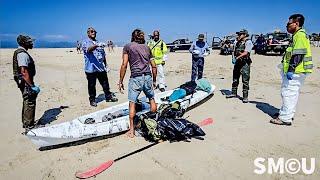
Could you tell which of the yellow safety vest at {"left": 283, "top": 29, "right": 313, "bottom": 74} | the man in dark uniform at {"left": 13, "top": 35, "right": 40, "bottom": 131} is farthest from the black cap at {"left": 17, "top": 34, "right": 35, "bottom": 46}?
the yellow safety vest at {"left": 283, "top": 29, "right": 313, "bottom": 74}

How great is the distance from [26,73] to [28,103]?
2.32 feet

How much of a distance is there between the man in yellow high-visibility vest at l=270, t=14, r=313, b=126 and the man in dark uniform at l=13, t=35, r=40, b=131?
17.7 feet

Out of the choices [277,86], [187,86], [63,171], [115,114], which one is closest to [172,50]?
[277,86]

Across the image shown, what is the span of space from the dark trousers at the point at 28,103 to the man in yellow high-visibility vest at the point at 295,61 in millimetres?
5439

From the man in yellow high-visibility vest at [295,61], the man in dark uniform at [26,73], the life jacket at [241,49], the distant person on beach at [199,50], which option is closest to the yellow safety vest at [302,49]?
the man in yellow high-visibility vest at [295,61]

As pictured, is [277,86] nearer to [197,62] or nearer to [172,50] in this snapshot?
[197,62]

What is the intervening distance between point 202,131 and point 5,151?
3925 mm

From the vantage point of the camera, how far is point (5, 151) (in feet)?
18.1

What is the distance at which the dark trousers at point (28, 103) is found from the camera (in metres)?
5.96

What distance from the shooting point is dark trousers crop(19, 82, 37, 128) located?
5965 mm

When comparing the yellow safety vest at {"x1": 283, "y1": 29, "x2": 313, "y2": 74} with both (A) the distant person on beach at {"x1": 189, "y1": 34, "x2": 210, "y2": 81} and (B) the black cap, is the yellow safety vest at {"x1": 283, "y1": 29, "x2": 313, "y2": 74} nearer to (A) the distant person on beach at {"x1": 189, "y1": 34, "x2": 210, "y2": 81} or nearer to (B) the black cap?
(A) the distant person on beach at {"x1": 189, "y1": 34, "x2": 210, "y2": 81}

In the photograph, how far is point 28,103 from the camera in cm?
606

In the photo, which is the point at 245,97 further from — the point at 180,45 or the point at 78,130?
the point at 180,45

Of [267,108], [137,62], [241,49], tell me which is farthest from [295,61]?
[137,62]
